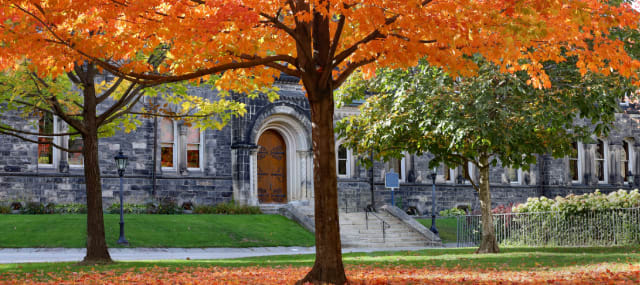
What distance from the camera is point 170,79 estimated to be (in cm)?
980

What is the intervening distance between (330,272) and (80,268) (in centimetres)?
611

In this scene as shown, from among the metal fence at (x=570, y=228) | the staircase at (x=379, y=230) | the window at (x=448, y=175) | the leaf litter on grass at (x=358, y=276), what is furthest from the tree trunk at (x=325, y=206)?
the window at (x=448, y=175)

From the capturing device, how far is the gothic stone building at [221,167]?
2489cm

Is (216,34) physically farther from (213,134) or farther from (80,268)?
(213,134)

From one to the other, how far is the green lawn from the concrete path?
371mm

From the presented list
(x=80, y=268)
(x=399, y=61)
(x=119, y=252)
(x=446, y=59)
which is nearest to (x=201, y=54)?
(x=399, y=61)

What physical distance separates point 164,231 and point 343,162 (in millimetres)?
12334

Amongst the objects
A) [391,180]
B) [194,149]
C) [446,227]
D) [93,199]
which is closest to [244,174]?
[194,149]

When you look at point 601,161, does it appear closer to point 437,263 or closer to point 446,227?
point 446,227

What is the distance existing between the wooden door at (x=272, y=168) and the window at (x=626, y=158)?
73.2 ft

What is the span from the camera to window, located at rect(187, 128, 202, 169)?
93.2ft

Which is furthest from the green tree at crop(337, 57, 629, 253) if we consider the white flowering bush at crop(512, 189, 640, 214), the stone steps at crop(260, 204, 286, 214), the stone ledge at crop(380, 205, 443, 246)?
the stone steps at crop(260, 204, 286, 214)

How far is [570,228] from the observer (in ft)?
71.5

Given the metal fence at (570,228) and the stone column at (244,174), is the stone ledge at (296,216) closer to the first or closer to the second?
the stone column at (244,174)
